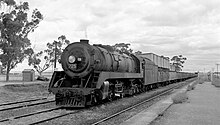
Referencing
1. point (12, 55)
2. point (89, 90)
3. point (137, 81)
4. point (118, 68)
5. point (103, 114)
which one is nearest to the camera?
point (103, 114)

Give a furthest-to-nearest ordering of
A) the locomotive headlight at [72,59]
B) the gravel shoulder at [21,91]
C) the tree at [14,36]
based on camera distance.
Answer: the tree at [14,36]
the gravel shoulder at [21,91]
the locomotive headlight at [72,59]

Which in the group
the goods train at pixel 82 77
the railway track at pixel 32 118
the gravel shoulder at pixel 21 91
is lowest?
the railway track at pixel 32 118

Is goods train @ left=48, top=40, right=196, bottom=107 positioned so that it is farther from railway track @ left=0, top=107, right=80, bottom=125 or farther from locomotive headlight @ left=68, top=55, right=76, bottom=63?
railway track @ left=0, top=107, right=80, bottom=125

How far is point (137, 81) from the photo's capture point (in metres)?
24.0

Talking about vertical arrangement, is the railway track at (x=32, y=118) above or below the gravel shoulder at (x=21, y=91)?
below

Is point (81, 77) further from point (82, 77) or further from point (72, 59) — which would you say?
point (72, 59)

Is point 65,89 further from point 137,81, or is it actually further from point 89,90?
point 137,81

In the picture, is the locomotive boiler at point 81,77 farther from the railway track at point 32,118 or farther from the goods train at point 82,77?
the railway track at point 32,118

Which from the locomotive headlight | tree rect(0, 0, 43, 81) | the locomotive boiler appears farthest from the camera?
tree rect(0, 0, 43, 81)

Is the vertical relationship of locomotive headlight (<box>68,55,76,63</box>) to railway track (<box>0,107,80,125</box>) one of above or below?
above

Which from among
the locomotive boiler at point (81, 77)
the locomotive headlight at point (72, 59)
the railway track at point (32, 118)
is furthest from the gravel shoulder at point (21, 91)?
the railway track at point (32, 118)

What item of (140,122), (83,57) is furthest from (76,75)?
(140,122)

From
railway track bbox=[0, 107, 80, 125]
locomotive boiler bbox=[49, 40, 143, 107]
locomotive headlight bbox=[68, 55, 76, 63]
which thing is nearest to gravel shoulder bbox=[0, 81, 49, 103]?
locomotive boiler bbox=[49, 40, 143, 107]

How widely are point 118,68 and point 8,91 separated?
38.8ft
